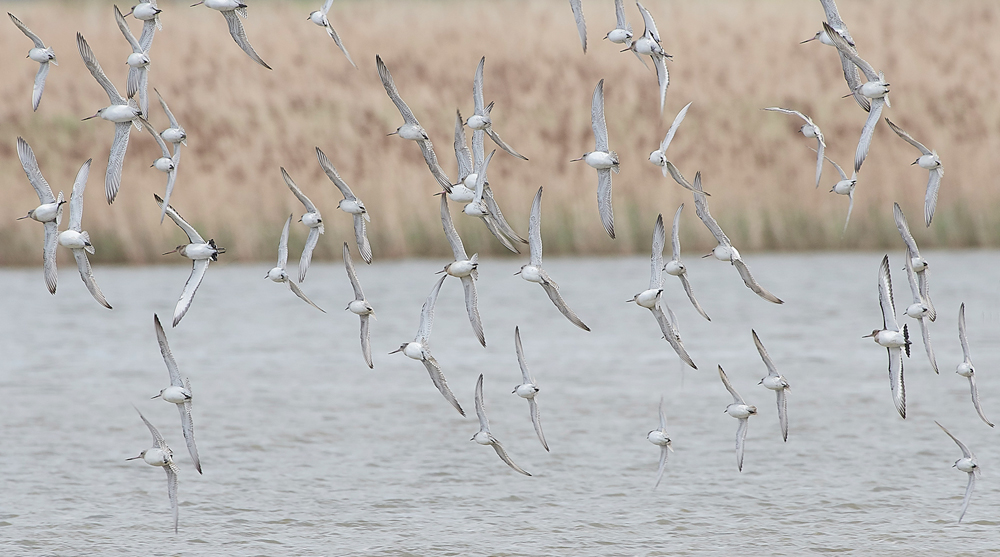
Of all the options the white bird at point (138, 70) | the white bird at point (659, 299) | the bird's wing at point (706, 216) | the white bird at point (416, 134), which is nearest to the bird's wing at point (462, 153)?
the white bird at point (416, 134)

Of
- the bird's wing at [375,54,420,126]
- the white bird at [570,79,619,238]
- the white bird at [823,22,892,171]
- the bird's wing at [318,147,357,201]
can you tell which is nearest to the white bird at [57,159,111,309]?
the bird's wing at [318,147,357,201]

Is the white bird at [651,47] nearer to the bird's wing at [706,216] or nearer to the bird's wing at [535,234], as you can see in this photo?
the bird's wing at [706,216]

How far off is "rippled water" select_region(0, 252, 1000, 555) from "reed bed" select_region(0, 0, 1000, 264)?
59cm

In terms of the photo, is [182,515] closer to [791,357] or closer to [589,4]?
[791,357]

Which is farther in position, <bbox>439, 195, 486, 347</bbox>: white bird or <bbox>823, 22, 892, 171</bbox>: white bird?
<bbox>439, 195, 486, 347</bbox>: white bird

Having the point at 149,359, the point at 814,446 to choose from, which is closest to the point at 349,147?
the point at 149,359

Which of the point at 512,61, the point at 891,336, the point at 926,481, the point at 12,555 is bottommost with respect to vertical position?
the point at 12,555

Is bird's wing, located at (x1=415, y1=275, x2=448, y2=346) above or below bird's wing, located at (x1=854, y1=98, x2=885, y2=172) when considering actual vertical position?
below

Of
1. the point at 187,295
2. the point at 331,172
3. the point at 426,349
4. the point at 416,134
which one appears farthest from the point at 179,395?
the point at 416,134

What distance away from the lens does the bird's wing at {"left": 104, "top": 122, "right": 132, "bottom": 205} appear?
5285 millimetres

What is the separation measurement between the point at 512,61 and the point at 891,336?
12407mm

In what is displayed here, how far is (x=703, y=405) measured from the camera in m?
10.0

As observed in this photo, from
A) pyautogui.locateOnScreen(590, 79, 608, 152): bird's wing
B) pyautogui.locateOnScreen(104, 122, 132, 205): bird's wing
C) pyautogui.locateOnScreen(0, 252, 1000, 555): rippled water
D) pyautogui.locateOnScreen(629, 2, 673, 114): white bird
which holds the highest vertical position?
pyautogui.locateOnScreen(629, 2, 673, 114): white bird

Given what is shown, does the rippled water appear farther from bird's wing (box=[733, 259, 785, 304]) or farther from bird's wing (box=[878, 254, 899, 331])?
bird's wing (box=[733, 259, 785, 304])
